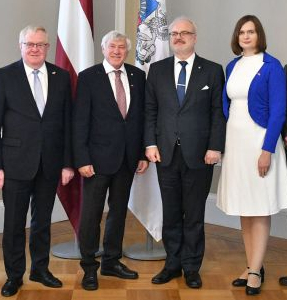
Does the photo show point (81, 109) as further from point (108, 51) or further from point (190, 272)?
point (190, 272)

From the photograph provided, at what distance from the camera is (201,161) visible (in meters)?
3.38

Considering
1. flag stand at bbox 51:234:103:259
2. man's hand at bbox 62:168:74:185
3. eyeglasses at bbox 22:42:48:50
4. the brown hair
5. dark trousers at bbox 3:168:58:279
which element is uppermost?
the brown hair

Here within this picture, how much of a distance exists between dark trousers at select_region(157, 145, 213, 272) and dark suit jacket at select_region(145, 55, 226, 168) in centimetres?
7

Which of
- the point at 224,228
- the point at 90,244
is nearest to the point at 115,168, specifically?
the point at 90,244

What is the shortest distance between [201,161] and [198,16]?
2.36 metres

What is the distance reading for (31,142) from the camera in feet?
10.4

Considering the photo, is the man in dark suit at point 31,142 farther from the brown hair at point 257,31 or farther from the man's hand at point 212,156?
the brown hair at point 257,31

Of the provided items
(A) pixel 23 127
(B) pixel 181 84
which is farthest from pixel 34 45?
(B) pixel 181 84

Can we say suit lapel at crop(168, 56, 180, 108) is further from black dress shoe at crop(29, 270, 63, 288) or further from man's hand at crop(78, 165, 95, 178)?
black dress shoe at crop(29, 270, 63, 288)

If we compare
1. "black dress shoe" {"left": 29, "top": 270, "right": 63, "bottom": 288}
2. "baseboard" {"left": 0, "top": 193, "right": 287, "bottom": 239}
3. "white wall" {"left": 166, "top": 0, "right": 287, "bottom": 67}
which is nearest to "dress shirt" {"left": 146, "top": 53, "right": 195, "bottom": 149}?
"black dress shoe" {"left": 29, "top": 270, "right": 63, "bottom": 288}

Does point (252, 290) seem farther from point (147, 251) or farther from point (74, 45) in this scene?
point (74, 45)

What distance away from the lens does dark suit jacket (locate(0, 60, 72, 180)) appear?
3162 mm

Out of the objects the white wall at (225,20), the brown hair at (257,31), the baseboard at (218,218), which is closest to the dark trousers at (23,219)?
the brown hair at (257,31)

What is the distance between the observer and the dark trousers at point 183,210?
3424 mm
